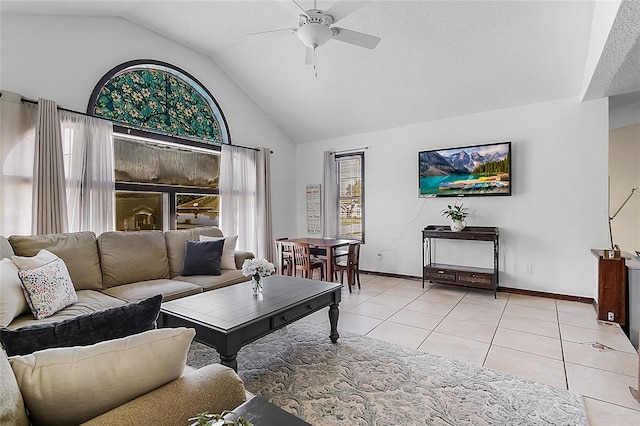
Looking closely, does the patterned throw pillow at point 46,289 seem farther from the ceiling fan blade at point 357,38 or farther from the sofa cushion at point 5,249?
the ceiling fan blade at point 357,38

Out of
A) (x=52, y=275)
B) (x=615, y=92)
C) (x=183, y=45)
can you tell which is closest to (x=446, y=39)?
(x=615, y=92)

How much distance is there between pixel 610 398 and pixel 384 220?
3783 millimetres

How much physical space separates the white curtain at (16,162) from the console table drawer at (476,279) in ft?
16.6

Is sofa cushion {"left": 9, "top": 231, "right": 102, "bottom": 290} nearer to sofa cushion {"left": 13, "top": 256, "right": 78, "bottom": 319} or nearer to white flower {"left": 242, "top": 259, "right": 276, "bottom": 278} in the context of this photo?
sofa cushion {"left": 13, "top": 256, "right": 78, "bottom": 319}

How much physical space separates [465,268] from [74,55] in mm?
5574

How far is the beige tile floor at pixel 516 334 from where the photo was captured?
2197 mm

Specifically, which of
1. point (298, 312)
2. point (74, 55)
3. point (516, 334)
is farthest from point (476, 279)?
point (74, 55)

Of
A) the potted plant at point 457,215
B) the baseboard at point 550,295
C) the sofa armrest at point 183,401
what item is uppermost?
the potted plant at point 457,215

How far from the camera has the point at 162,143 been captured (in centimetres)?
438

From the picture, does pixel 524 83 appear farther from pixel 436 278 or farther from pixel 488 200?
pixel 436 278

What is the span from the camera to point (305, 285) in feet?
9.50

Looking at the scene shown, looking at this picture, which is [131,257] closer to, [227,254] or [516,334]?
[227,254]

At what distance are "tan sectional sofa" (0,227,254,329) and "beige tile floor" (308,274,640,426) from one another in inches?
58.2

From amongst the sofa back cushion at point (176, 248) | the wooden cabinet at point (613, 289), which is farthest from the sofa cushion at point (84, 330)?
the wooden cabinet at point (613, 289)
